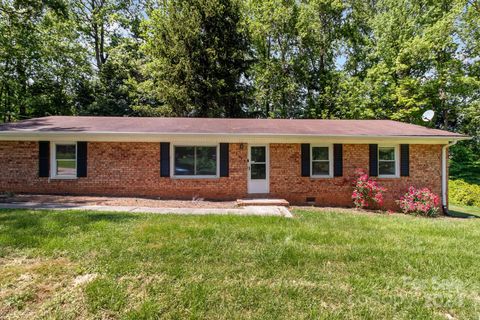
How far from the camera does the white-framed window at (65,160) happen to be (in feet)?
30.9

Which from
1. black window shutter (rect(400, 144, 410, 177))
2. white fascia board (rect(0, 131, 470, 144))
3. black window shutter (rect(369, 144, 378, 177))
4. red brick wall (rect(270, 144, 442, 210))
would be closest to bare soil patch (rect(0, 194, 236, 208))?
white fascia board (rect(0, 131, 470, 144))

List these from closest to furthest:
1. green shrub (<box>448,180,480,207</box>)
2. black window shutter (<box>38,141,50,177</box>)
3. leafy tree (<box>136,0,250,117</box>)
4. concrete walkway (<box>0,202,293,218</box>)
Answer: concrete walkway (<box>0,202,293,218</box>) → black window shutter (<box>38,141,50,177</box>) → green shrub (<box>448,180,480,207</box>) → leafy tree (<box>136,0,250,117</box>)

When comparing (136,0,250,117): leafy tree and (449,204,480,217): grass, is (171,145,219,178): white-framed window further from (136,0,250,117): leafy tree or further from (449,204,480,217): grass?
(449,204,480,217): grass

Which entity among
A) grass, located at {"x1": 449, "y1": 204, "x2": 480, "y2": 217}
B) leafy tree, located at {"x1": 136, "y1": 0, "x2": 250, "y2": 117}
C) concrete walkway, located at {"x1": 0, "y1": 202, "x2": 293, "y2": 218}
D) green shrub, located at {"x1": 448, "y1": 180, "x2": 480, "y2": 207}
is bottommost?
grass, located at {"x1": 449, "y1": 204, "x2": 480, "y2": 217}

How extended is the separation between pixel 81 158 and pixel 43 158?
132 centimetres

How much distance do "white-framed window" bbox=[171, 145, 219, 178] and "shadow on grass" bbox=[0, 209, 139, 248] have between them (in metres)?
3.51

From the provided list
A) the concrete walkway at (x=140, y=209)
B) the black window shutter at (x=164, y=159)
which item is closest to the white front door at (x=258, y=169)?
the concrete walkway at (x=140, y=209)

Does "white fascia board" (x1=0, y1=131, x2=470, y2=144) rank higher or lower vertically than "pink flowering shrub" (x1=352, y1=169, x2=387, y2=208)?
higher

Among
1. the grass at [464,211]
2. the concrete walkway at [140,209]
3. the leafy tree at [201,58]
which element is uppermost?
the leafy tree at [201,58]

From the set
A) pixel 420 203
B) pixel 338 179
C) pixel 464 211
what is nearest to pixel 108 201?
pixel 338 179

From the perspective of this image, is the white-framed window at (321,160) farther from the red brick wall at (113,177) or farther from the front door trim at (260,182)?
the red brick wall at (113,177)

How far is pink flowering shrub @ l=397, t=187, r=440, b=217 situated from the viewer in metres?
8.93

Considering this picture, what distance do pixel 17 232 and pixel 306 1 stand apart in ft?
78.2

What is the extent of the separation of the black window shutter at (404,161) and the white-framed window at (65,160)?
12119 millimetres
